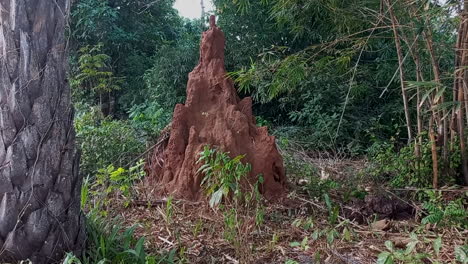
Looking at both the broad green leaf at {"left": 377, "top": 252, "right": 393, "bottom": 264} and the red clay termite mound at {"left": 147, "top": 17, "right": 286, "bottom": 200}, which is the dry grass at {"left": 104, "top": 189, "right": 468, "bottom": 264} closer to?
the red clay termite mound at {"left": 147, "top": 17, "right": 286, "bottom": 200}

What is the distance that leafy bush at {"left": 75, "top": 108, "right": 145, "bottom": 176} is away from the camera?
549cm

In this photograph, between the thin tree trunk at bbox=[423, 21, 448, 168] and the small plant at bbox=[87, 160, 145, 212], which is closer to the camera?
the small plant at bbox=[87, 160, 145, 212]

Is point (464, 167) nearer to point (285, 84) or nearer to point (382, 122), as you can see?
point (285, 84)

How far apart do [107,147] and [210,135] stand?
200cm

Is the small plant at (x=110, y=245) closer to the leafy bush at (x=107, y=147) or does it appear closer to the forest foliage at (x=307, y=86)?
the forest foliage at (x=307, y=86)

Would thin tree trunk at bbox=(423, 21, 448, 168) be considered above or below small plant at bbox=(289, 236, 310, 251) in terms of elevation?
above

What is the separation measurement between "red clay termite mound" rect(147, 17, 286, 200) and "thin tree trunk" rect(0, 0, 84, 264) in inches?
62.8

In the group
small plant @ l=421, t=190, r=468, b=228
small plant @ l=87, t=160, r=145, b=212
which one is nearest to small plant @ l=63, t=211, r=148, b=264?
small plant @ l=87, t=160, r=145, b=212

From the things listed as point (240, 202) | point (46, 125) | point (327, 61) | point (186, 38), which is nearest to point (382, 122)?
point (327, 61)

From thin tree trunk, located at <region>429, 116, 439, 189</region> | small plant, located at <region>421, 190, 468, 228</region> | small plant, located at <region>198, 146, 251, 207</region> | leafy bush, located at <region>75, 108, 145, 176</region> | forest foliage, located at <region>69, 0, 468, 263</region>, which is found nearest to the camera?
small plant, located at <region>421, 190, 468, 228</region>

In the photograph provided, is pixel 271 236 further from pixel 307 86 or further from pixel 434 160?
pixel 307 86

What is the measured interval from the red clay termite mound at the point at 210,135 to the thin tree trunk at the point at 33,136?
1.59 meters

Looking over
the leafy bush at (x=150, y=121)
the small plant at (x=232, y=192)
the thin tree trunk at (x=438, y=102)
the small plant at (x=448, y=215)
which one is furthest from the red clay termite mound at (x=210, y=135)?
the leafy bush at (x=150, y=121)

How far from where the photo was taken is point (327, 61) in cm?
476
